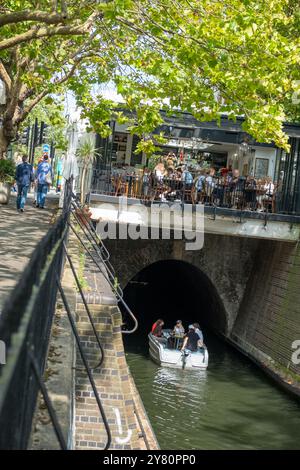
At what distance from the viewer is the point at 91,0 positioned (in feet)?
45.0

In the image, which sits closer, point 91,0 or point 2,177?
point 91,0

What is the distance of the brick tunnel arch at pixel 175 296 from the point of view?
31.0 m

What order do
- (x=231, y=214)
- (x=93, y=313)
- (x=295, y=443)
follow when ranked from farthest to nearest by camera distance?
(x=231, y=214) → (x=295, y=443) → (x=93, y=313)

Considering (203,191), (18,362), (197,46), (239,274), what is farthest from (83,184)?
(18,362)

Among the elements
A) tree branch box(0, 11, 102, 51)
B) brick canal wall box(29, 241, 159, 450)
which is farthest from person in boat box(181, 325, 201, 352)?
brick canal wall box(29, 241, 159, 450)

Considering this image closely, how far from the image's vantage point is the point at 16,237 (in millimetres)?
15203

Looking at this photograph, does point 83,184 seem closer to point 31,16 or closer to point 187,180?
point 187,180

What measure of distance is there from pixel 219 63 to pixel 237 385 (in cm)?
1107

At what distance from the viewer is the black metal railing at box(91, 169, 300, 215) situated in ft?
80.9

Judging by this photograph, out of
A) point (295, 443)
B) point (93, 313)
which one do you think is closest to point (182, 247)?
point (295, 443)

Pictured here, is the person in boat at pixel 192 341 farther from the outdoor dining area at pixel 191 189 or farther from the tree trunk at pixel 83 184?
the tree trunk at pixel 83 184

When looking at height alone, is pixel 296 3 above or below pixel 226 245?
above

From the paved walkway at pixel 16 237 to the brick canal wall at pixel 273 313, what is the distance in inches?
328

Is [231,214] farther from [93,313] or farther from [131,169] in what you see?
[93,313]
